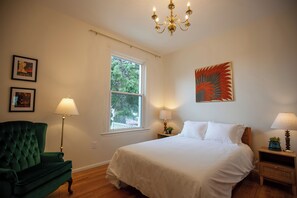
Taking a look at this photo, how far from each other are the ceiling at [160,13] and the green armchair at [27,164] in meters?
2.06

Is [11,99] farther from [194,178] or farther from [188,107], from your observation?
[188,107]

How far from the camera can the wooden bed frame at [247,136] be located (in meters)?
2.70

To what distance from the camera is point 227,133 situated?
262 cm

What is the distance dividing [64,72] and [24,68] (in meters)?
0.56

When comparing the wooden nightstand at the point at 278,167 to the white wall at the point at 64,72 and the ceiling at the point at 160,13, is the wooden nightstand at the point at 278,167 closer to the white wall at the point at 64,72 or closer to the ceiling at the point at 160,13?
the ceiling at the point at 160,13

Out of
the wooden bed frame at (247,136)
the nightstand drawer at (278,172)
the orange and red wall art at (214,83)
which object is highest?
the orange and red wall art at (214,83)

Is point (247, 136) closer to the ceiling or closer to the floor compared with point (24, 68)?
closer to the floor

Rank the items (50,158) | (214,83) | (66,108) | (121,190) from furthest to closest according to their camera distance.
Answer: (214,83)
(66,108)
(121,190)
(50,158)

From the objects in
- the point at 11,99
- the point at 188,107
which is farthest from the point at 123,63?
the point at 11,99

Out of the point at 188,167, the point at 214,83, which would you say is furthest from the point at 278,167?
the point at 214,83

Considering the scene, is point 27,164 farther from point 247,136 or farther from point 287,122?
point 287,122

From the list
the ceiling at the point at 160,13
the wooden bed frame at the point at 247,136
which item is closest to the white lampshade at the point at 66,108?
the ceiling at the point at 160,13

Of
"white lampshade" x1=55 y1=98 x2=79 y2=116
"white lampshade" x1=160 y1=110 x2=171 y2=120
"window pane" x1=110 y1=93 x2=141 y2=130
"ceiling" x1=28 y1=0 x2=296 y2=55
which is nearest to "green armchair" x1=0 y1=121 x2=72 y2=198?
"white lampshade" x1=55 y1=98 x2=79 y2=116

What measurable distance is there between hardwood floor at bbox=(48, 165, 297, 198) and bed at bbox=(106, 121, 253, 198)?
157mm
